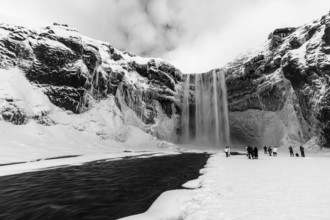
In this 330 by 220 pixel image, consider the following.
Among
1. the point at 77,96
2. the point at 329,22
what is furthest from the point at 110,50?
the point at 329,22

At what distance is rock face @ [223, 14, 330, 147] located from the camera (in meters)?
53.5

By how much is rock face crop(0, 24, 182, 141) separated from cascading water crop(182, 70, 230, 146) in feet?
14.8

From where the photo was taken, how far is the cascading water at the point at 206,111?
8006 centimetres

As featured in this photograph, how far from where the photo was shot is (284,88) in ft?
214

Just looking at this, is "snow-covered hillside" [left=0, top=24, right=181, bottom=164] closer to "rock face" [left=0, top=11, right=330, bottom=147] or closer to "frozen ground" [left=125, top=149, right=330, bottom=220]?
"rock face" [left=0, top=11, right=330, bottom=147]

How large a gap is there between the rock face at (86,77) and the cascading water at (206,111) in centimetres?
452

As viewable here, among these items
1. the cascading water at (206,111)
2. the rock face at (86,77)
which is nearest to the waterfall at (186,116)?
the cascading water at (206,111)

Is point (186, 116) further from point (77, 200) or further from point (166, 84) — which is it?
point (77, 200)

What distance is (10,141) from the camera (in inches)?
1784

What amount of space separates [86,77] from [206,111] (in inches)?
1758

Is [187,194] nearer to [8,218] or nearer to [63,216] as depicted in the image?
[63,216]

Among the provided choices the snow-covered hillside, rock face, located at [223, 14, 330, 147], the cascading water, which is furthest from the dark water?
the cascading water

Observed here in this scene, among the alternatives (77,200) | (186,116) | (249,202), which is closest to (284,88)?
(186,116)

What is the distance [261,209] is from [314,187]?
4882 millimetres
